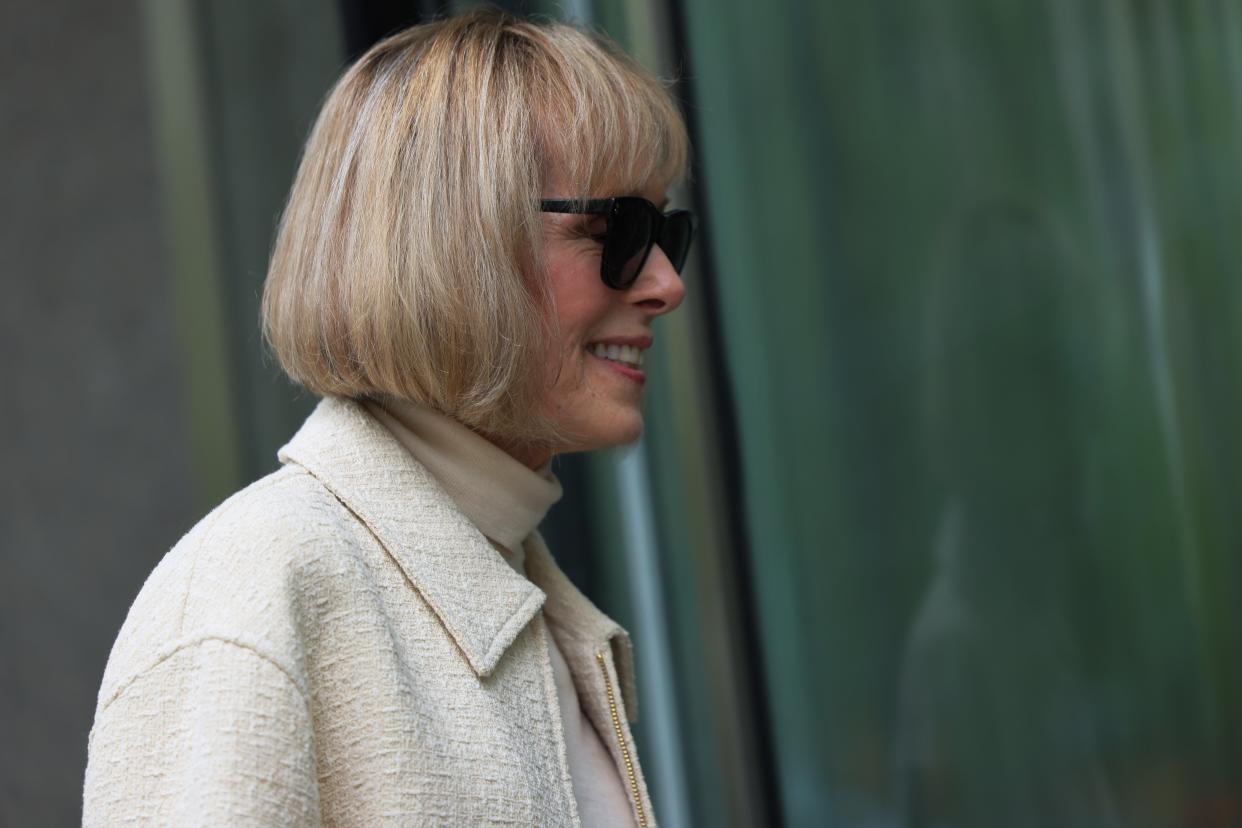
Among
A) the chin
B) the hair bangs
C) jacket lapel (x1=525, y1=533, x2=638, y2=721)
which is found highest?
the hair bangs

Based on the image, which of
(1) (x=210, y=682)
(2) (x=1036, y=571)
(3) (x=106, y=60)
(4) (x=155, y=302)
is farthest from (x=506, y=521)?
(3) (x=106, y=60)

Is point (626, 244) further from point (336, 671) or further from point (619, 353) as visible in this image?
point (336, 671)

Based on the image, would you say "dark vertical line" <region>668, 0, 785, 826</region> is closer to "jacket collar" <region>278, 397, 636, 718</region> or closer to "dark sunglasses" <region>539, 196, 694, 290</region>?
"dark sunglasses" <region>539, 196, 694, 290</region>

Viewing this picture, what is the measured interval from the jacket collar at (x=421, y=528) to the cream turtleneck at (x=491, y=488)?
0.04 m

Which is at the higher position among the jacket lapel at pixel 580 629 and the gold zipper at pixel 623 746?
the jacket lapel at pixel 580 629

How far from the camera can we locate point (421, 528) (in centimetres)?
145

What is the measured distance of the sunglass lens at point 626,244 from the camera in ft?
5.46

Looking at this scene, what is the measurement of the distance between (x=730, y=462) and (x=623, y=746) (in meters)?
1.43

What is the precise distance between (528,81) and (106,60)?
240 centimetres

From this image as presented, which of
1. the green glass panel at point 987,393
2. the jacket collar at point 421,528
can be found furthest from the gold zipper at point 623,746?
the green glass panel at point 987,393

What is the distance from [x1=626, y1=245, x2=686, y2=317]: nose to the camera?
1.70 meters

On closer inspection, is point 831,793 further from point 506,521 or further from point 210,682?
point 210,682

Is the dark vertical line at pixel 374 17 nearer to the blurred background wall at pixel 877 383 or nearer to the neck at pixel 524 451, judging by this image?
the blurred background wall at pixel 877 383

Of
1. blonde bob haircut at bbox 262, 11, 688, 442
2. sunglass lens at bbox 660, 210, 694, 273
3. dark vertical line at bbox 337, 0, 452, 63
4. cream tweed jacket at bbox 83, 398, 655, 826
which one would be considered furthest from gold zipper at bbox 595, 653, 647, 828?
dark vertical line at bbox 337, 0, 452, 63
